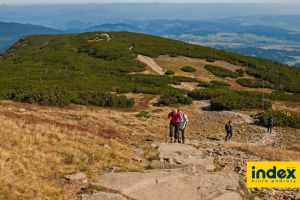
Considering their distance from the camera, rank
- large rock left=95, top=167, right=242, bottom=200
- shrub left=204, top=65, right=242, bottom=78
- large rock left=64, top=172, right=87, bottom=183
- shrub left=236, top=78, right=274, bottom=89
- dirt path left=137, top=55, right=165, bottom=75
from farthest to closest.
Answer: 1. dirt path left=137, top=55, right=165, bottom=75
2. shrub left=204, top=65, right=242, bottom=78
3. shrub left=236, top=78, right=274, bottom=89
4. large rock left=64, top=172, right=87, bottom=183
5. large rock left=95, top=167, right=242, bottom=200

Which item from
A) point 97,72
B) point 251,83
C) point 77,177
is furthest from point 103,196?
point 251,83

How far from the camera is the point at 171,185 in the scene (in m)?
7.27

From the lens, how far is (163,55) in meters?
65.9

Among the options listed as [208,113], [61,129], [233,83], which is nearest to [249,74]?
[233,83]

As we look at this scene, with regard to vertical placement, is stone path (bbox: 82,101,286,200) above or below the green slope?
below

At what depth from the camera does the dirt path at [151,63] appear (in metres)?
55.6

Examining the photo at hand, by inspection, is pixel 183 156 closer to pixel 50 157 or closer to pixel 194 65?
pixel 50 157

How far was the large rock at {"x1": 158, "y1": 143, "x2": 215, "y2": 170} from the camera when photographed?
9.88 meters

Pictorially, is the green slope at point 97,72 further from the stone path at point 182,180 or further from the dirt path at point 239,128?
the stone path at point 182,180

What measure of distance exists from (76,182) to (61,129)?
5475 millimetres

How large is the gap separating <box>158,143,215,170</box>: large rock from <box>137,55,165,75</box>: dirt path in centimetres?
4277

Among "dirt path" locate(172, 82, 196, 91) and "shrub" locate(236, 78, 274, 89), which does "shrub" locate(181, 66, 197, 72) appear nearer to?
"dirt path" locate(172, 82, 196, 91)

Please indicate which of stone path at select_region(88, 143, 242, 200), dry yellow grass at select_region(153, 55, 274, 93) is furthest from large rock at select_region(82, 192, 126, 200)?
dry yellow grass at select_region(153, 55, 274, 93)

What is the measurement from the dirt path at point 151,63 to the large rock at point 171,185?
4691 centimetres
